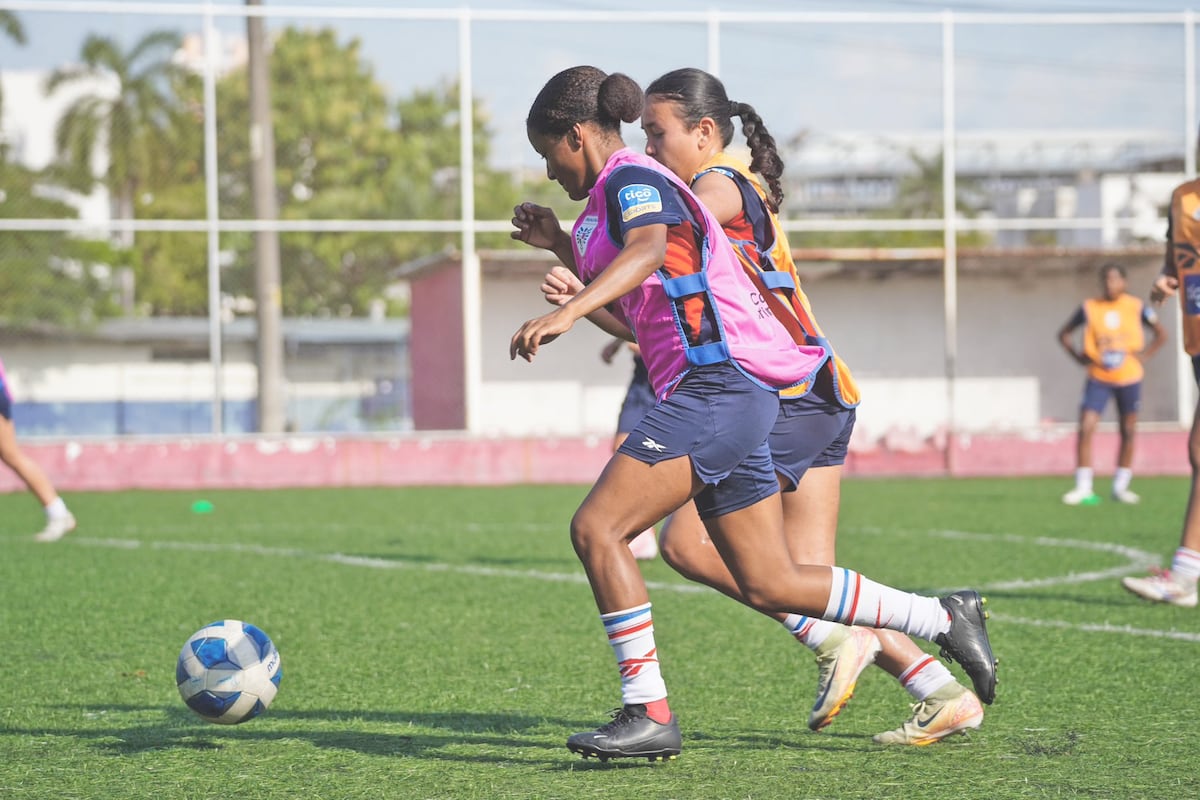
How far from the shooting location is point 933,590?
25.1ft

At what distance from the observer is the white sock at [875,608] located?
4031 millimetres

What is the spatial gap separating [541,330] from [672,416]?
484mm

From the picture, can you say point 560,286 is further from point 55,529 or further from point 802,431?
point 55,529

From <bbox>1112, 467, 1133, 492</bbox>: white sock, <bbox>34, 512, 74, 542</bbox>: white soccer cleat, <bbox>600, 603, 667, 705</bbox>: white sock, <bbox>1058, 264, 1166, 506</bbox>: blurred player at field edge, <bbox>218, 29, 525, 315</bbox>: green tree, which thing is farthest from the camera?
<bbox>218, 29, 525, 315</bbox>: green tree

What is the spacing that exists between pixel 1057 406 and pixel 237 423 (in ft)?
51.7

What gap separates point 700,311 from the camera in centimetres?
395

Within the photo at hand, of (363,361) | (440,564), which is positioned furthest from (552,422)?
(440,564)

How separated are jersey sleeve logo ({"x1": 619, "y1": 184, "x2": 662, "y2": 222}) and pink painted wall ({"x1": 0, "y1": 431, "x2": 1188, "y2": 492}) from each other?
528 inches

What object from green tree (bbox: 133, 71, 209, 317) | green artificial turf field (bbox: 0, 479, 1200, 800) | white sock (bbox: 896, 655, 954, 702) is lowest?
green artificial turf field (bbox: 0, 479, 1200, 800)

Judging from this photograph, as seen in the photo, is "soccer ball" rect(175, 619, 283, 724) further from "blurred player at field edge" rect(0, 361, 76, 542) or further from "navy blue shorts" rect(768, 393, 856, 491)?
"blurred player at field edge" rect(0, 361, 76, 542)

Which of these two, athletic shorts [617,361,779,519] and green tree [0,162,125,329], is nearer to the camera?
athletic shorts [617,361,779,519]

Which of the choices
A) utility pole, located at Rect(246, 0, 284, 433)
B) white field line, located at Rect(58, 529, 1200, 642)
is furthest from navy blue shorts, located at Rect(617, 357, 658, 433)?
utility pole, located at Rect(246, 0, 284, 433)

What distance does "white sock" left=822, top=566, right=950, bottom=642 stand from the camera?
403 cm

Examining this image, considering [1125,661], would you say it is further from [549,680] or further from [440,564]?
[440,564]
